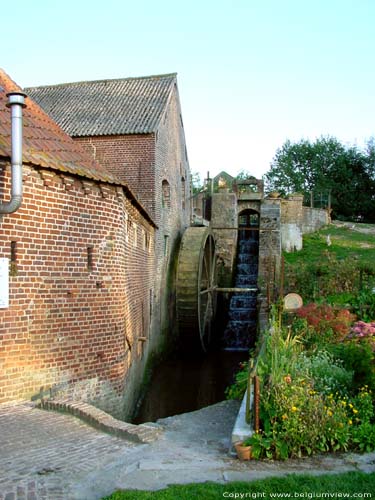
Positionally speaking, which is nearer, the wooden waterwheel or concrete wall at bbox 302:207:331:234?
the wooden waterwheel

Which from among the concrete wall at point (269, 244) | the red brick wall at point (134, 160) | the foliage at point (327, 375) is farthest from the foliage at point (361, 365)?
the concrete wall at point (269, 244)

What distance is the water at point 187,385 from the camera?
10328 mm

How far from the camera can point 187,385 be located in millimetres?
12102

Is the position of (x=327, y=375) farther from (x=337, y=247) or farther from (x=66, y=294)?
(x=337, y=247)

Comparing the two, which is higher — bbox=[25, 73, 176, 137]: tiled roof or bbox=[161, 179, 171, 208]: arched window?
bbox=[25, 73, 176, 137]: tiled roof

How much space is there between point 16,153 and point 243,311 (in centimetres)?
1316

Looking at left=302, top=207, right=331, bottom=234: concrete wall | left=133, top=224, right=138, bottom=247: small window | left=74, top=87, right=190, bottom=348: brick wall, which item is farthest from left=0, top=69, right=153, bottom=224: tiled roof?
left=302, top=207, right=331, bottom=234: concrete wall

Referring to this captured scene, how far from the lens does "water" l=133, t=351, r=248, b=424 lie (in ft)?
33.9

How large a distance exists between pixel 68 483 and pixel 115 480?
36 centimetres

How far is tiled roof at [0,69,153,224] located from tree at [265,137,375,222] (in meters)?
31.1

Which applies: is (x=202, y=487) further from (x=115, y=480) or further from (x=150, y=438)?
(x=150, y=438)

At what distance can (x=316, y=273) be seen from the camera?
14203 mm

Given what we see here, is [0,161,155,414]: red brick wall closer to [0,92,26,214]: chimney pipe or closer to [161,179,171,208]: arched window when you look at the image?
[0,92,26,214]: chimney pipe

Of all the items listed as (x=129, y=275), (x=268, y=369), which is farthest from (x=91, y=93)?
(x=268, y=369)
